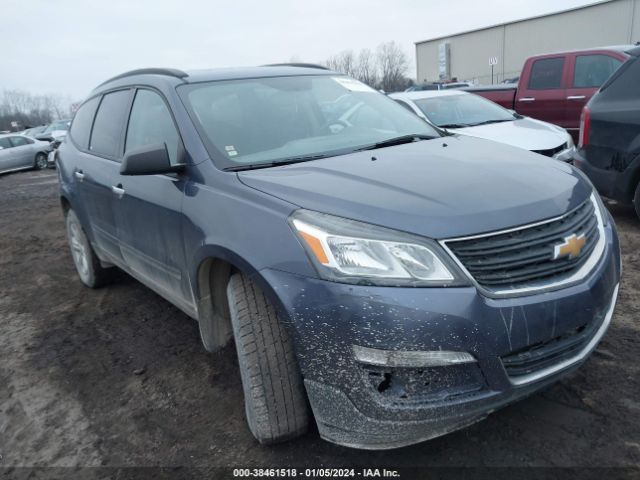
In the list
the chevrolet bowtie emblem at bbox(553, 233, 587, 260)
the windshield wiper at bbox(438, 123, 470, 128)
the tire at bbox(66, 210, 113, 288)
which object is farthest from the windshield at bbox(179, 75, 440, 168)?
the windshield wiper at bbox(438, 123, 470, 128)

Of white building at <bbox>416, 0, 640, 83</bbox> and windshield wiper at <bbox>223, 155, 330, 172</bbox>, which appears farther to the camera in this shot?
white building at <bbox>416, 0, 640, 83</bbox>

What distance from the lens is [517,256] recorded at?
6.32 ft

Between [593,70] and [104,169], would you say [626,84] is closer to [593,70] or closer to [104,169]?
[593,70]

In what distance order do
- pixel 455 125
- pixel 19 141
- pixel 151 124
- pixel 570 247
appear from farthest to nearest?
pixel 19 141, pixel 455 125, pixel 151 124, pixel 570 247

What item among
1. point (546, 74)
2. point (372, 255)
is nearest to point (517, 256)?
point (372, 255)

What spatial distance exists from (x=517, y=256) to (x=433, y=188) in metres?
0.43

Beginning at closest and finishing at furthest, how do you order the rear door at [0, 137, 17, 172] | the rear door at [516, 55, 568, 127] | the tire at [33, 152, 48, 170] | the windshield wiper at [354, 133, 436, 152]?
the windshield wiper at [354, 133, 436, 152] → the rear door at [516, 55, 568, 127] → the rear door at [0, 137, 17, 172] → the tire at [33, 152, 48, 170]

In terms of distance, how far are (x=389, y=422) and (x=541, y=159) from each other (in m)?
1.57

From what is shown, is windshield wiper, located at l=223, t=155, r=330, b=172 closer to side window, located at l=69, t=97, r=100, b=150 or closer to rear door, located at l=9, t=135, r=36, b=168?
side window, located at l=69, t=97, r=100, b=150

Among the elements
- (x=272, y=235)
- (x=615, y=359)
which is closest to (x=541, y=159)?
(x=615, y=359)

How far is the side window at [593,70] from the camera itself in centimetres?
821

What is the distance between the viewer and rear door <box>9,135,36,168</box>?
60.9ft

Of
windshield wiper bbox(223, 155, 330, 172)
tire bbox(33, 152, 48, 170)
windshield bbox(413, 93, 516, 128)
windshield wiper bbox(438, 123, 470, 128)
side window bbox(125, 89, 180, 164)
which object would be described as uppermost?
side window bbox(125, 89, 180, 164)

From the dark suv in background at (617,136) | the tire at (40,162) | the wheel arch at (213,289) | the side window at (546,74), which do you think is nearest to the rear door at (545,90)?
the side window at (546,74)
